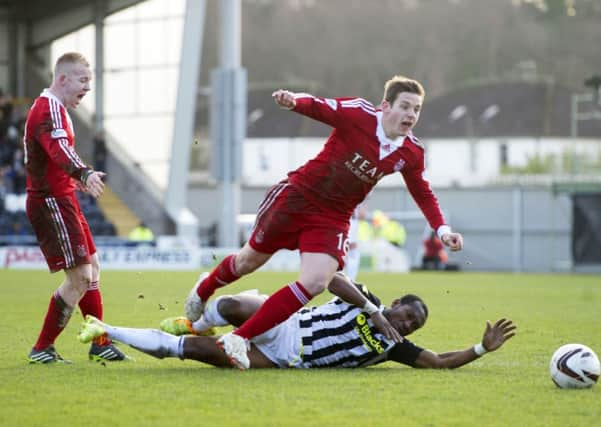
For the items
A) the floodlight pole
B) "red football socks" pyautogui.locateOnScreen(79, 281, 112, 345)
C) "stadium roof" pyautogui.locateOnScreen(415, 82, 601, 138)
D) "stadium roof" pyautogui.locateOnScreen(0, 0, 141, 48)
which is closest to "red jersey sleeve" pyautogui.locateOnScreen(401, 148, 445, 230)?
"red football socks" pyautogui.locateOnScreen(79, 281, 112, 345)

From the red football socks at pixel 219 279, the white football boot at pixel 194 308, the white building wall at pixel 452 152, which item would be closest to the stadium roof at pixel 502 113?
the white building wall at pixel 452 152

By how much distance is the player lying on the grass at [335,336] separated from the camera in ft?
27.4

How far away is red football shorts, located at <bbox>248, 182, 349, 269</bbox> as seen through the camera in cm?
852

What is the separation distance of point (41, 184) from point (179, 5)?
3022 cm

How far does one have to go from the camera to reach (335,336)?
8531 millimetres

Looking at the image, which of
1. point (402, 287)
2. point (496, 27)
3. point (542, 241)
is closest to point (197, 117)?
point (496, 27)

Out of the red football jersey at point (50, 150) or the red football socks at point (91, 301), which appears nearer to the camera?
the red football jersey at point (50, 150)

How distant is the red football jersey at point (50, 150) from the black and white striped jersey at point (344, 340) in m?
1.94

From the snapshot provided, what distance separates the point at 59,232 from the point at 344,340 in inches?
85.6

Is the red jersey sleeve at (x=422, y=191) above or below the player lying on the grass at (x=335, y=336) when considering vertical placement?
above

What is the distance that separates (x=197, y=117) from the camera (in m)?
76.0

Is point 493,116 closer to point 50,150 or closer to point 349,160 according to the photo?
point 349,160

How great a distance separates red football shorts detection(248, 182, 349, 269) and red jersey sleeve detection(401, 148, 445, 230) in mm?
633

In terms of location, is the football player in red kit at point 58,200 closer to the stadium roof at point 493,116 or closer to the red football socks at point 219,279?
the red football socks at point 219,279
